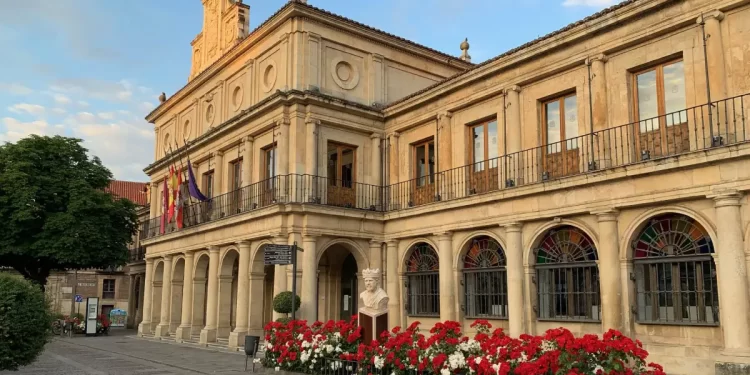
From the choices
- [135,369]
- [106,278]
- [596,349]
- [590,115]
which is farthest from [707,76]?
[106,278]

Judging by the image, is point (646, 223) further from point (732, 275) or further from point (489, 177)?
point (489, 177)

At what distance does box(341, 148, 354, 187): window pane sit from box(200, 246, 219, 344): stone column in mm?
5374

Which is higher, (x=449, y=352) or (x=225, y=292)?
(x=225, y=292)

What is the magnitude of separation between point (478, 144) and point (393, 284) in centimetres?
498

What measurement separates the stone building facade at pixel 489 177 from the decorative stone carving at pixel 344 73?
0.07m

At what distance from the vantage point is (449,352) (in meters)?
9.91

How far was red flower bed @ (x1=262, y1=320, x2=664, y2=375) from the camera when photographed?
8.22 meters

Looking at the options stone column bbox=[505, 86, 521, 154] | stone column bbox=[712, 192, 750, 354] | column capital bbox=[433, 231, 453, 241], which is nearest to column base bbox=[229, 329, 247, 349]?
column capital bbox=[433, 231, 453, 241]

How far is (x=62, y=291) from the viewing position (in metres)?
50.3

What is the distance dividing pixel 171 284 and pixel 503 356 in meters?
20.3

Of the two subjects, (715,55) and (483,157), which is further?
(483,157)

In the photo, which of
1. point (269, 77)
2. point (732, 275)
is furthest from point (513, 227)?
point (269, 77)

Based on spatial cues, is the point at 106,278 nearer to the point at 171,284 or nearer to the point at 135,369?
the point at 171,284

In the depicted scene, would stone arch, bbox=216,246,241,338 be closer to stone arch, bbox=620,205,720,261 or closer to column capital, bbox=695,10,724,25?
stone arch, bbox=620,205,720,261
